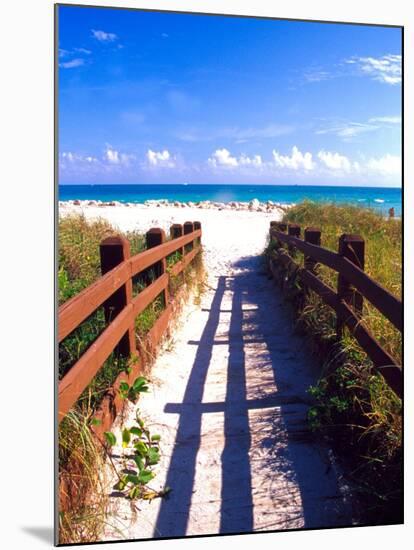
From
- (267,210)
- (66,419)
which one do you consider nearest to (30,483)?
(66,419)

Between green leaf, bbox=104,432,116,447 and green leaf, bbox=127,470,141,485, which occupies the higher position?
green leaf, bbox=104,432,116,447

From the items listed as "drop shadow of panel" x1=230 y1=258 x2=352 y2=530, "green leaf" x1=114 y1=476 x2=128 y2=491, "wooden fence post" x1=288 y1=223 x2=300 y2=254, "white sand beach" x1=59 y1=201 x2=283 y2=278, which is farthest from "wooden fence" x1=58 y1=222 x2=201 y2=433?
"wooden fence post" x1=288 y1=223 x2=300 y2=254

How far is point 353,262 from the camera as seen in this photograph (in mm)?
3346

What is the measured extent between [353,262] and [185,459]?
1587mm

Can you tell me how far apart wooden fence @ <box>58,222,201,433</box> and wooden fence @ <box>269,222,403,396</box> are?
885 mm

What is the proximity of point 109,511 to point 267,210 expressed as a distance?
1.84 meters

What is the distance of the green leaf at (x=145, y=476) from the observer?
103 inches

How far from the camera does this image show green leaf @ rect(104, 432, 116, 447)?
251cm

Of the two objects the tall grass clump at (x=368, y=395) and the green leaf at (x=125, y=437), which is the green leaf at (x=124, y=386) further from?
the tall grass clump at (x=368, y=395)

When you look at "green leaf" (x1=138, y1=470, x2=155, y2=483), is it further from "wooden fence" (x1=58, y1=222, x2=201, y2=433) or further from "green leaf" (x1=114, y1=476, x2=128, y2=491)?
"wooden fence" (x1=58, y1=222, x2=201, y2=433)

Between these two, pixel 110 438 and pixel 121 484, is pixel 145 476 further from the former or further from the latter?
pixel 110 438

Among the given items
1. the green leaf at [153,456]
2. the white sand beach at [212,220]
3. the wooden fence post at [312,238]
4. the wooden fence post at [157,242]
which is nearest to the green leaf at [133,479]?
the green leaf at [153,456]

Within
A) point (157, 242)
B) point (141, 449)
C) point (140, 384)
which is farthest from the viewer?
point (157, 242)

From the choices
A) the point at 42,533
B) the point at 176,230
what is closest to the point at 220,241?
the point at 176,230
